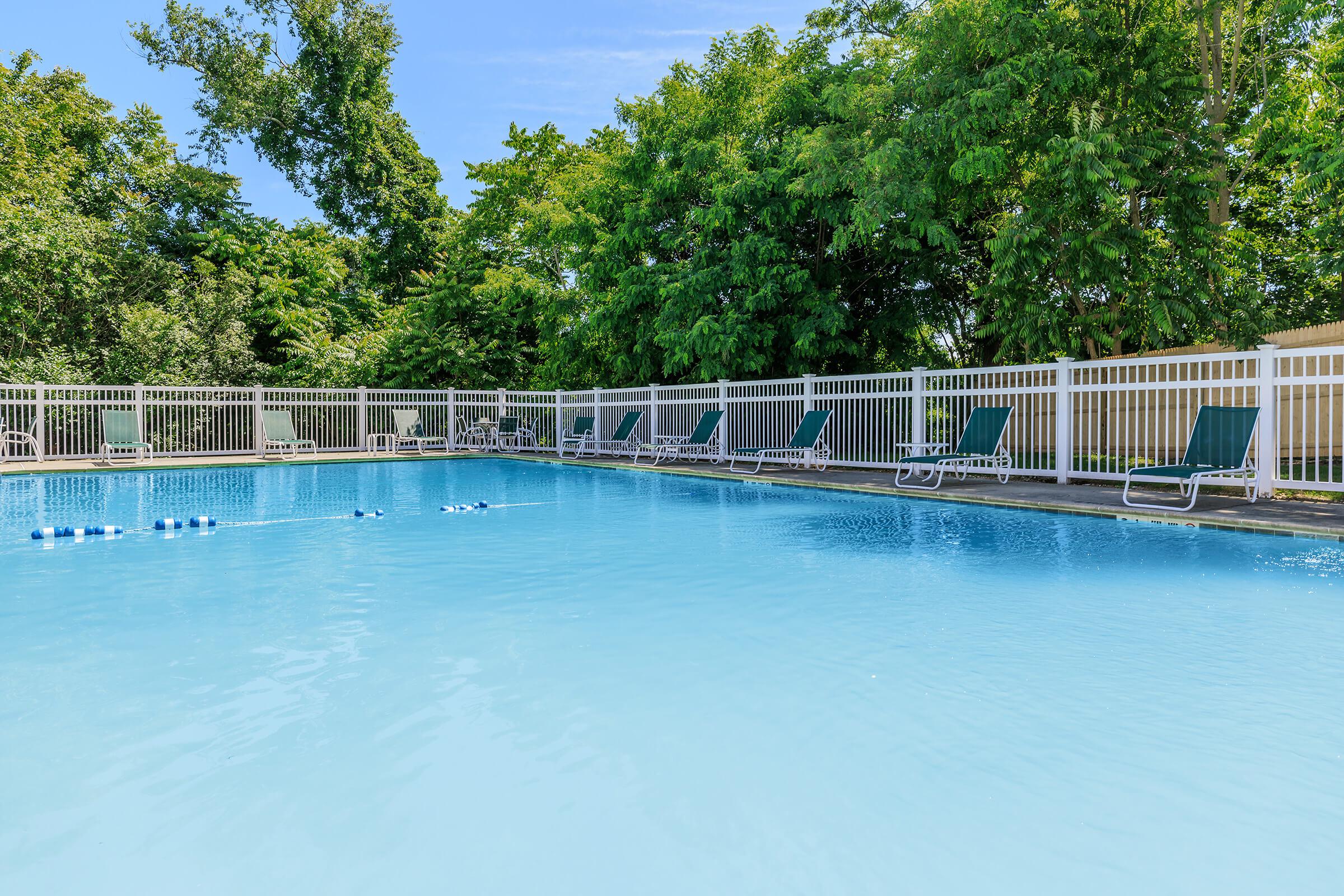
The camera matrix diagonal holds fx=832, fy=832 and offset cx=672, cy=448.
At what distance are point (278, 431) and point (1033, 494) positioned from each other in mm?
14184

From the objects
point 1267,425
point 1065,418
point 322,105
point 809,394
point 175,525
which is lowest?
point 175,525

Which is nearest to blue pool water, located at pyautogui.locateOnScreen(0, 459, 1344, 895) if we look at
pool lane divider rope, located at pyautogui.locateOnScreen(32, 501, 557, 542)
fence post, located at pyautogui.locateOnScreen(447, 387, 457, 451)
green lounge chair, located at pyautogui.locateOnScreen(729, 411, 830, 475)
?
pool lane divider rope, located at pyautogui.locateOnScreen(32, 501, 557, 542)

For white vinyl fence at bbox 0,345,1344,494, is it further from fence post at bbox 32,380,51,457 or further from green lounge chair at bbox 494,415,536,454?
green lounge chair at bbox 494,415,536,454

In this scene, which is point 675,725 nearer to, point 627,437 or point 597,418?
point 627,437

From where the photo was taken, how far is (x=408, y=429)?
18875 mm

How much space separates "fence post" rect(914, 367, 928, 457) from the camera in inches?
458

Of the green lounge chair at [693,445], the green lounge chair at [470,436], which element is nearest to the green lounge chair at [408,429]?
the green lounge chair at [470,436]

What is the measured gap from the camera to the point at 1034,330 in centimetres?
1208

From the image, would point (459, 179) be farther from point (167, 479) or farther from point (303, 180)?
point (167, 479)

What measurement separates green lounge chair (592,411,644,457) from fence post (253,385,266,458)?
280 inches

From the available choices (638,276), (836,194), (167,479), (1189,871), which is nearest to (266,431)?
(167,479)

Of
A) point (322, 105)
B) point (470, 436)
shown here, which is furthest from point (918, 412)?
point (322, 105)

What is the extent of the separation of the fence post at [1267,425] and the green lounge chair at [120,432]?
54.2ft

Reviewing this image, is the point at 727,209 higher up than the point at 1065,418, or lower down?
higher up
